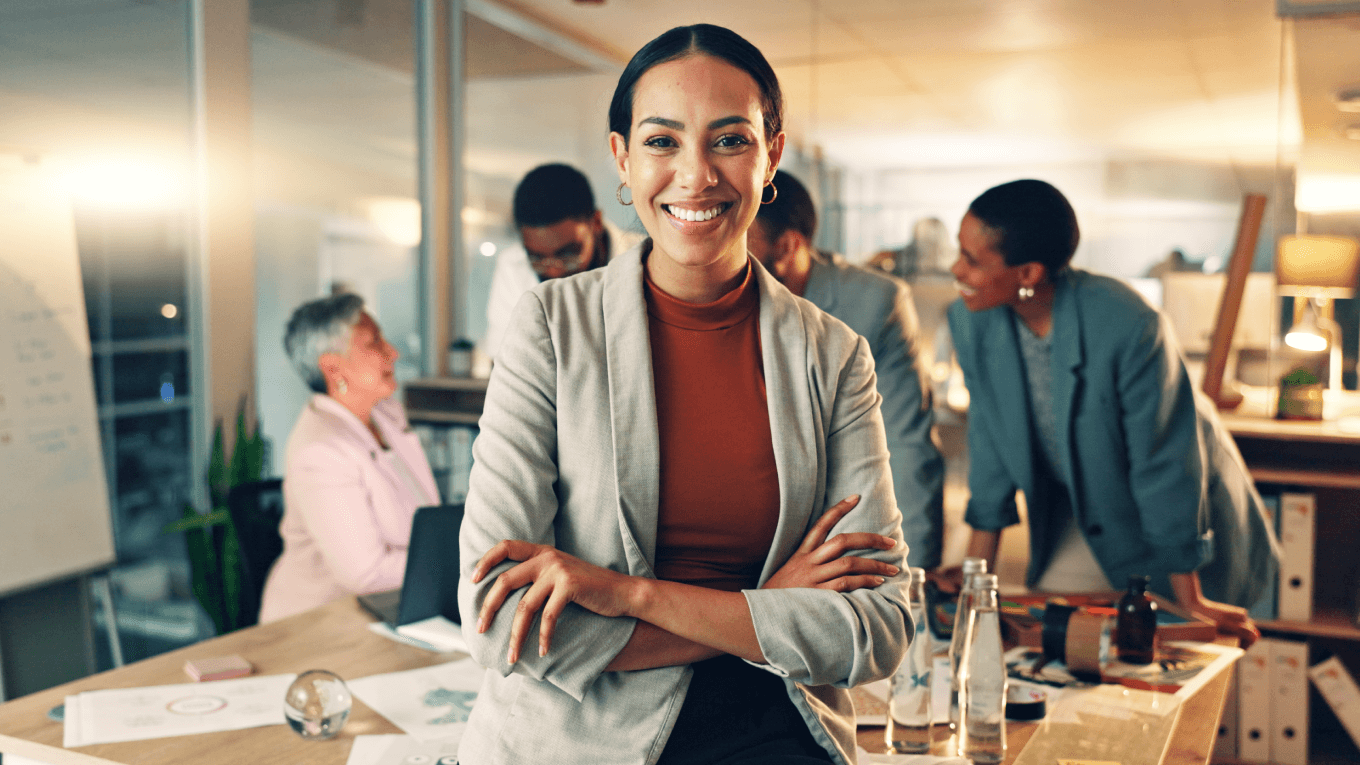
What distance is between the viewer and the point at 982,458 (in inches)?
88.4

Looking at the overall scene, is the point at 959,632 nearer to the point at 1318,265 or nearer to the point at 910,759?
the point at 910,759

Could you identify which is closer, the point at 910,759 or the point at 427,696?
the point at 910,759

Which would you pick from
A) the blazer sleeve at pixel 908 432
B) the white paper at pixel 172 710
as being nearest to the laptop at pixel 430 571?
the white paper at pixel 172 710

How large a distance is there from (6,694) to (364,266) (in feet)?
6.90

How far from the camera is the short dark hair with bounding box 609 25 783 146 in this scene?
1.09 m

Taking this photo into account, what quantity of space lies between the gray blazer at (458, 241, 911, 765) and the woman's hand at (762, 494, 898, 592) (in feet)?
0.04

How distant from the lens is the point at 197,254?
3311mm

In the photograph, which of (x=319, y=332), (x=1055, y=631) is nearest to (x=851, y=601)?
(x=1055, y=631)

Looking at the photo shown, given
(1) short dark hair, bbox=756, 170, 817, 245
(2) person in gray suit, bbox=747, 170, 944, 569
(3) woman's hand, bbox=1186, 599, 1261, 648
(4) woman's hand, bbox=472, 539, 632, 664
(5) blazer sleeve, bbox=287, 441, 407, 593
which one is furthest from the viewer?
(5) blazer sleeve, bbox=287, 441, 407, 593

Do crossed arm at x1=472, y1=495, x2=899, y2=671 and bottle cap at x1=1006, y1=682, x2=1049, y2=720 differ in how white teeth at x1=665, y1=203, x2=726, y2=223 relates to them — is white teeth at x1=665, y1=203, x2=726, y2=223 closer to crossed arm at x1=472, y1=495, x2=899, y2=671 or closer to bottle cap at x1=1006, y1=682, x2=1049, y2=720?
crossed arm at x1=472, y1=495, x2=899, y2=671

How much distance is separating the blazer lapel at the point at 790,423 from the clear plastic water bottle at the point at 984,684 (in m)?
0.31

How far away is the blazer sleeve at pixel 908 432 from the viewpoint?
212 cm

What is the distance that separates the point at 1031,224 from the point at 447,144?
344 centimetres

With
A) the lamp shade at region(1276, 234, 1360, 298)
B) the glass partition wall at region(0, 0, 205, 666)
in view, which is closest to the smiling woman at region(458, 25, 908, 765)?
the glass partition wall at region(0, 0, 205, 666)
